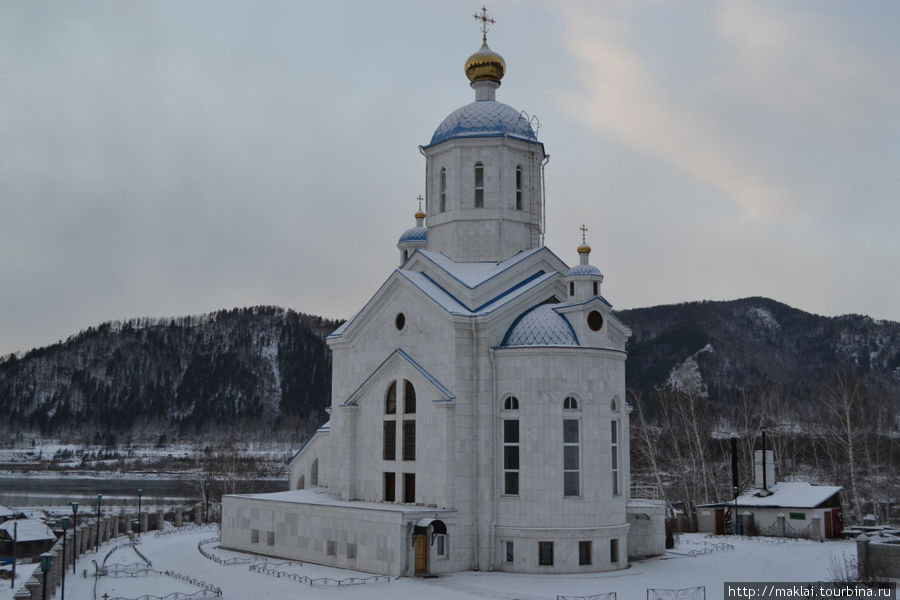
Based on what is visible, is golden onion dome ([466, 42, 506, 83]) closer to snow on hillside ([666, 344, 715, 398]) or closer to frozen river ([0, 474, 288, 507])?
frozen river ([0, 474, 288, 507])

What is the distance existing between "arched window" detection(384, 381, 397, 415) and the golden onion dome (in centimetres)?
1175

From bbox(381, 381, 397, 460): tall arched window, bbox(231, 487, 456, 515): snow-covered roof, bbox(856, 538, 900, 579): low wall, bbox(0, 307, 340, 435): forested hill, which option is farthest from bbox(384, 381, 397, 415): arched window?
bbox(0, 307, 340, 435): forested hill

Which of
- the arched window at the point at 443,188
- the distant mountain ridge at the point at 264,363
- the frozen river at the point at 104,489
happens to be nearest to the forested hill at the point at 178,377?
the distant mountain ridge at the point at 264,363

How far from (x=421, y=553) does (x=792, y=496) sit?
62.4 feet

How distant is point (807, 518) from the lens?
33.9 m

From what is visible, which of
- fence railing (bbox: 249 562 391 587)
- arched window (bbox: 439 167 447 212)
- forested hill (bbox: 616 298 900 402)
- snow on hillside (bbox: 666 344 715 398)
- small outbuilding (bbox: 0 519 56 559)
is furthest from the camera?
forested hill (bbox: 616 298 900 402)

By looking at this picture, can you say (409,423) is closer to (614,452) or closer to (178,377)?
(614,452)

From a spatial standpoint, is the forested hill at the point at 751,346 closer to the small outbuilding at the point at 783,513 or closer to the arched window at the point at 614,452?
the small outbuilding at the point at 783,513

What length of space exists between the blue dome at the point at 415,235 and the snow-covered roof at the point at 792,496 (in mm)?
17354

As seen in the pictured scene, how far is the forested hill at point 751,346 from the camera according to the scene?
13588 cm

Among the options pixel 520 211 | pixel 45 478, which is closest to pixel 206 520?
pixel 520 211

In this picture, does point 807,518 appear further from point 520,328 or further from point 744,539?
point 520,328

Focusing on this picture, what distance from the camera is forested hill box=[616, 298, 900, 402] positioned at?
136 m

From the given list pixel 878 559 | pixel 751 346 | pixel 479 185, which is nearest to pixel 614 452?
pixel 878 559
